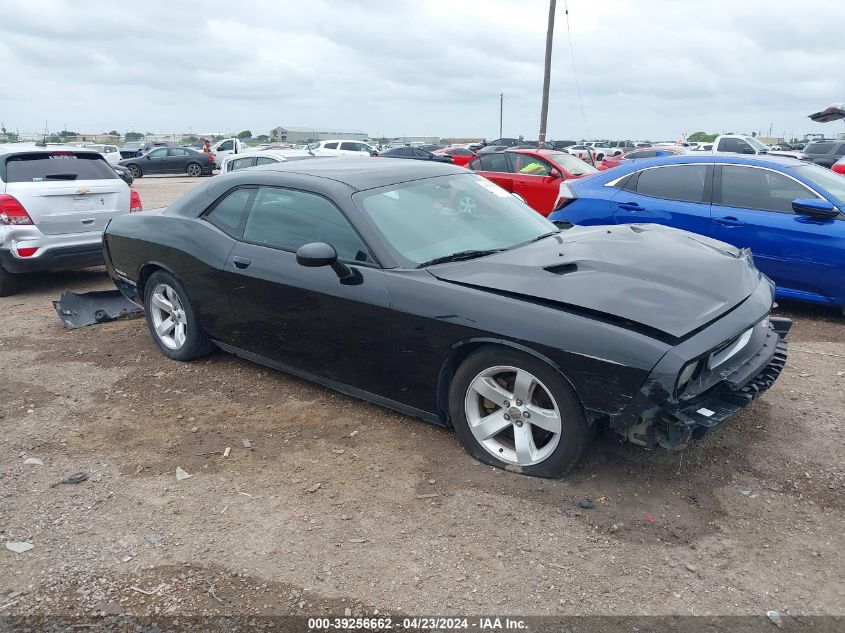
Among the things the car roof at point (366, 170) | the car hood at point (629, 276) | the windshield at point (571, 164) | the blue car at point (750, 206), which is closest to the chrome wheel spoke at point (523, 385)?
the car hood at point (629, 276)

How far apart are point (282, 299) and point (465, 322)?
1.38 meters

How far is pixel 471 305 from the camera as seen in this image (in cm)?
336

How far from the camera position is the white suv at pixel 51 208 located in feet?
22.7

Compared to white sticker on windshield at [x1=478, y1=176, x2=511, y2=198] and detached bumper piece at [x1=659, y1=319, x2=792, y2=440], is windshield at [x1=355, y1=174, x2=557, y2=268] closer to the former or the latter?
white sticker on windshield at [x1=478, y1=176, x2=511, y2=198]

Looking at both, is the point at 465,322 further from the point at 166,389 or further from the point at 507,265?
the point at 166,389

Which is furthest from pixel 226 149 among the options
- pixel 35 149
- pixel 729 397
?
pixel 729 397

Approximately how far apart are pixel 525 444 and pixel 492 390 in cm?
32

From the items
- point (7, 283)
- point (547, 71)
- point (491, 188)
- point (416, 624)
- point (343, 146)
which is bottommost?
point (416, 624)

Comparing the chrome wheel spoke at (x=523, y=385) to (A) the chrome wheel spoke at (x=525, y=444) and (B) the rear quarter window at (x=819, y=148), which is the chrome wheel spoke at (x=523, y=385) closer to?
(A) the chrome wheel spoke at (x=525, y=444)

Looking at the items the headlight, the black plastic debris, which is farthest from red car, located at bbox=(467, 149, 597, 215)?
the headlight

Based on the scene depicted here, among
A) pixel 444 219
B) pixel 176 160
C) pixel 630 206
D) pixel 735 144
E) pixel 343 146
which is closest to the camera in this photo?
pixel 444 219

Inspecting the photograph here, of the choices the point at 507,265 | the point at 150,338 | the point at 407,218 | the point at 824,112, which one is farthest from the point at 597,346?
the point at 824,112

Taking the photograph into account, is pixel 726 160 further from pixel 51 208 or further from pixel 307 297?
pixel 51 208

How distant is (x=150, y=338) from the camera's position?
5.83 m
